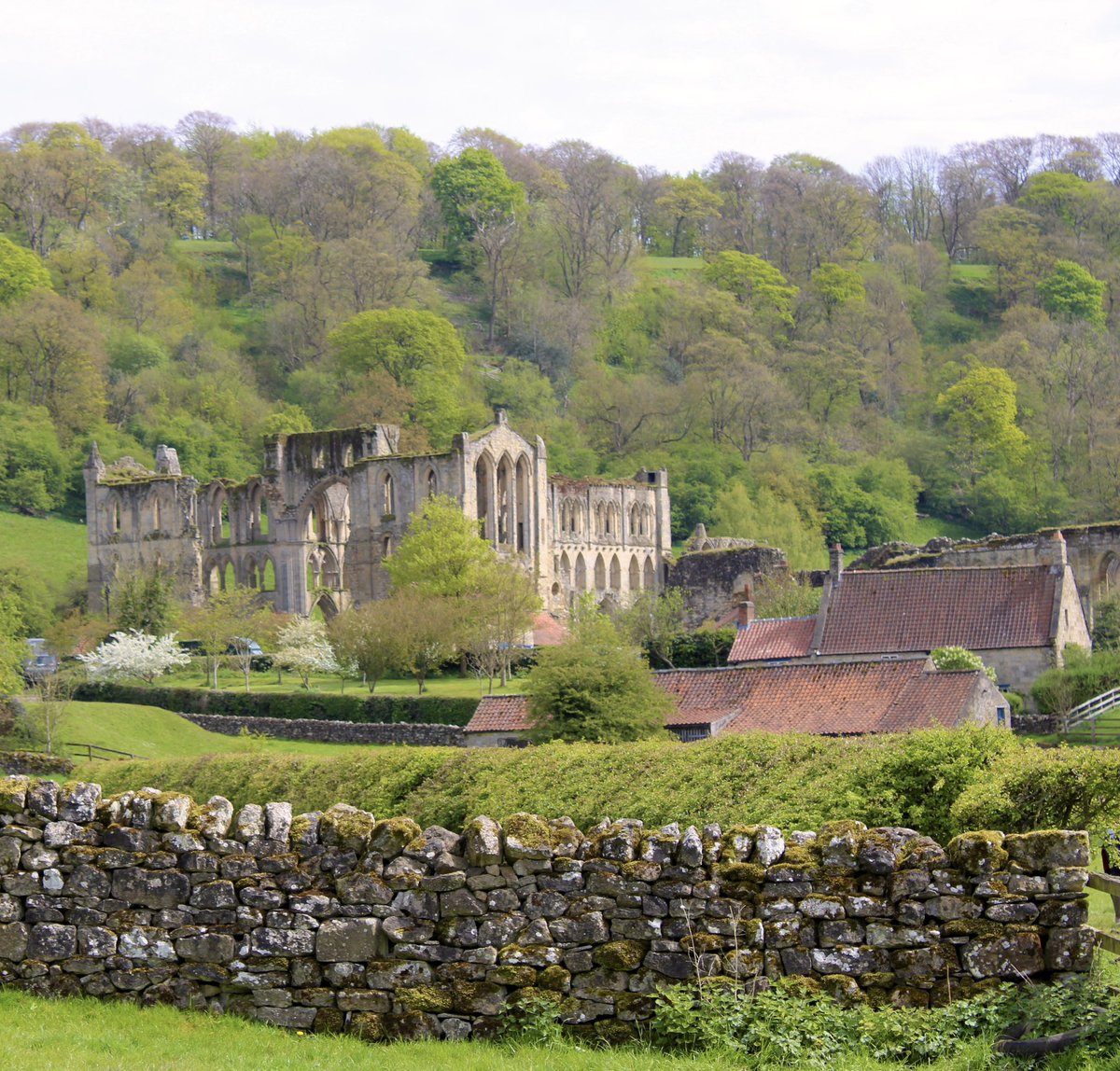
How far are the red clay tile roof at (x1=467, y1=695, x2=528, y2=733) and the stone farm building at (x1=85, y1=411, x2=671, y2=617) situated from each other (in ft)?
124

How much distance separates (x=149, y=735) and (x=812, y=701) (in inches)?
742

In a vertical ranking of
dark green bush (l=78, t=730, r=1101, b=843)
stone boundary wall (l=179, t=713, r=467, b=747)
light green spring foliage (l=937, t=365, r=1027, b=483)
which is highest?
light green spring foliage (l=937, t=365, r=1027, b=483)

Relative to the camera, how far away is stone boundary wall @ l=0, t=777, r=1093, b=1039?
10.4 m

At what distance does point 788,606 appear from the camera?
2662 inches

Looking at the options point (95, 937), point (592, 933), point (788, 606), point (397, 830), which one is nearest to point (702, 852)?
point (592, 933)

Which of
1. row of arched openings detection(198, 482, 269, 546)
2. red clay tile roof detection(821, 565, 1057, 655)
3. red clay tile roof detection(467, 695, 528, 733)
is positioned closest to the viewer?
red clay tile roof detection(467, 695, 528, 733)

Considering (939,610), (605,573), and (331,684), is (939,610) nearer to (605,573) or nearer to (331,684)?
(331,684)

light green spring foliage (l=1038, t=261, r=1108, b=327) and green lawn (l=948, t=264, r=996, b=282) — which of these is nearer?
light green spring foliage (l=1038, t=261, r=1108, b=327)

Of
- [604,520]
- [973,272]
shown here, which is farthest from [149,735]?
[973,272]

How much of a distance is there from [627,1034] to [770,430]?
111 meters

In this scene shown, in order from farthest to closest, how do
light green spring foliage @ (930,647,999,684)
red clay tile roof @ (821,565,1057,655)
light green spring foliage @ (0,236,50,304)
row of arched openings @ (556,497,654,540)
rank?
1. light green spring foliage @ (0,236,50,304)
2. row of arched openings @ (556,497,654,540)
3. red clay tile roof @ (821,565,1057,655)
4. light green spring foliage @ (930,647,999,684)

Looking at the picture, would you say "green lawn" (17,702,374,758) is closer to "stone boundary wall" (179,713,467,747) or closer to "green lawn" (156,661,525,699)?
"stone boundary wall" (179,713,467,747)

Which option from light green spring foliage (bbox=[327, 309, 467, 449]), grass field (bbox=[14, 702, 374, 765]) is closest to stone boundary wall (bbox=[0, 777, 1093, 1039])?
grass field (bbox=[14, 702, 374, 765])

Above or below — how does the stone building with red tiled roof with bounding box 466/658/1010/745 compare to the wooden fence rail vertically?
above
